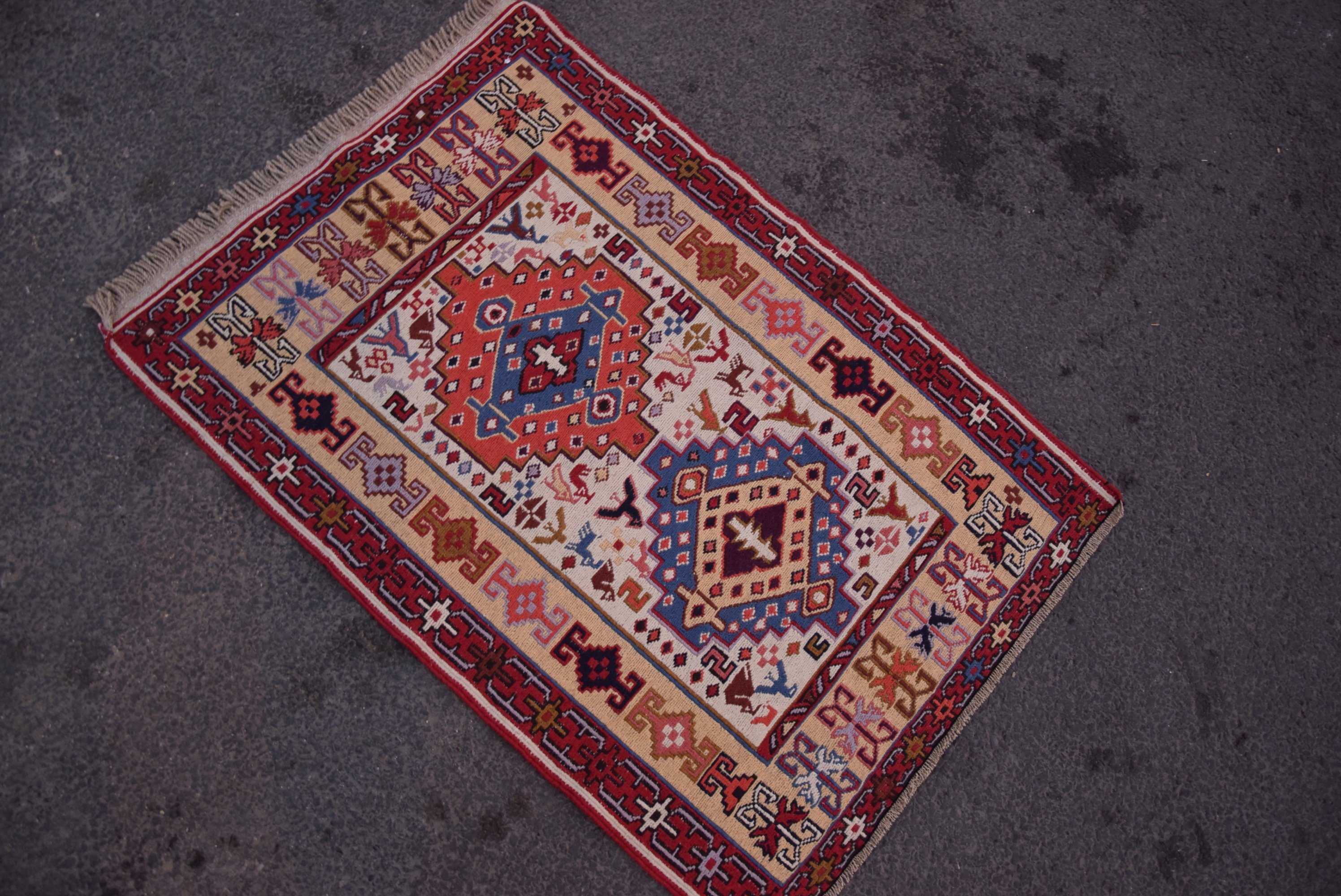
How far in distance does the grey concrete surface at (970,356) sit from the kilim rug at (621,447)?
93mm

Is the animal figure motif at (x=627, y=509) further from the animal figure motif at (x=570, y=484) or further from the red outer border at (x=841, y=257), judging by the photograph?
the red outer border at (x=841, y=257)

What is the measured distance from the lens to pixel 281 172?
1842 mm

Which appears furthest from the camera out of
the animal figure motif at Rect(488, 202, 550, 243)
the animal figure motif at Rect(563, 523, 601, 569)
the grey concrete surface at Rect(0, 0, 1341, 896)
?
the animal figure motif at Rect(488, 202, 550, 243)

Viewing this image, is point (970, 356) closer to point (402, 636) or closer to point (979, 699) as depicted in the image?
point (979, 699)

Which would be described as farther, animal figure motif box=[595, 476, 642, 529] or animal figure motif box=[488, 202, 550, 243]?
animal figure motif box=[488, 202, 550, 243]

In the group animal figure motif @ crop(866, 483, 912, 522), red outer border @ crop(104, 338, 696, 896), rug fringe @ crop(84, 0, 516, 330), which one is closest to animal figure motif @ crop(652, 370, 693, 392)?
animal figure motif @ crop(866, 483, 912, 522)

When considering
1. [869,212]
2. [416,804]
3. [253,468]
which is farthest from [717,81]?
[416,804]

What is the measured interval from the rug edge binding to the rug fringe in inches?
75.0

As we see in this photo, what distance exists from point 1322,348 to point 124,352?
284cm

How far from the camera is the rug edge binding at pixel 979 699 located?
5.45 ft

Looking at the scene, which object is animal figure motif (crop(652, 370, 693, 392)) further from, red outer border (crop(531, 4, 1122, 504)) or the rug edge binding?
the rug edge binding

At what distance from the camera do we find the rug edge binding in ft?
5.45

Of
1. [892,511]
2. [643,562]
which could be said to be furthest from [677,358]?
[892,511]

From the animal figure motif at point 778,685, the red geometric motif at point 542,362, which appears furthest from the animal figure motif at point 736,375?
the animal figure motif at point 778,685
